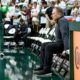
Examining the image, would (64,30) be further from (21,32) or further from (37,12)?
(37,12)

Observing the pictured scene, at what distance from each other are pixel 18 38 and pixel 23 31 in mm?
436

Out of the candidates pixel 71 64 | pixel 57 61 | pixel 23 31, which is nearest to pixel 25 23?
pixel 23 31

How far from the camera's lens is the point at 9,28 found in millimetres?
18125

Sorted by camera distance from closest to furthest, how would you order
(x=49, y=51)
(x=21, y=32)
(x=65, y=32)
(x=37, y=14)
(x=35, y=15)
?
(x=65, y=32) < (x=49, y=51) < (x=21, y=32) < (x=37, y=14) < (x=35, y=15)

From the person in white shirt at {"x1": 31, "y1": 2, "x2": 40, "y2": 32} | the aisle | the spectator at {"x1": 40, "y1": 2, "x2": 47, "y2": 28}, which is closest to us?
the aisle

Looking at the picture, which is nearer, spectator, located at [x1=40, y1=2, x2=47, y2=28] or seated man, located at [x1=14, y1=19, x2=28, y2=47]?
seated man, located at [x1=14, y1=19, x2=28, y2=47]

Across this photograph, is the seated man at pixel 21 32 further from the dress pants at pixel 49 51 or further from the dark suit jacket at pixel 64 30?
the dark suit jacket at pixel 64 30

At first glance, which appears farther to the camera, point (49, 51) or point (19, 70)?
point (19, 70)

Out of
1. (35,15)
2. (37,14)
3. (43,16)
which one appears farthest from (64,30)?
(35,15)

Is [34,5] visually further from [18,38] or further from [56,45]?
[56,45]

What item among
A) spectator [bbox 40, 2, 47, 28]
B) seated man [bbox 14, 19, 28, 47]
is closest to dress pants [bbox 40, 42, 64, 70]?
seated man [bbox 14, 19, 28, 47]

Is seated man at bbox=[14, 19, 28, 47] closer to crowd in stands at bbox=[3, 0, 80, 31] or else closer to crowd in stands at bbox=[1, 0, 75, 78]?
crowd in stands at bbox=[1, 0, 75, 78]

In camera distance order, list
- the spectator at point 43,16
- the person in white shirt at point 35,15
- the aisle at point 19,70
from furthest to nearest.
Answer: the person in white shirt at point 35,15 < the spectator at point 43,16 < the aisle at point 19,70

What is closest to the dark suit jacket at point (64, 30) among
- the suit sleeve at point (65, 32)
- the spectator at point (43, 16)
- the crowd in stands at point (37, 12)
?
the suit sleeve at point (65, 32)
